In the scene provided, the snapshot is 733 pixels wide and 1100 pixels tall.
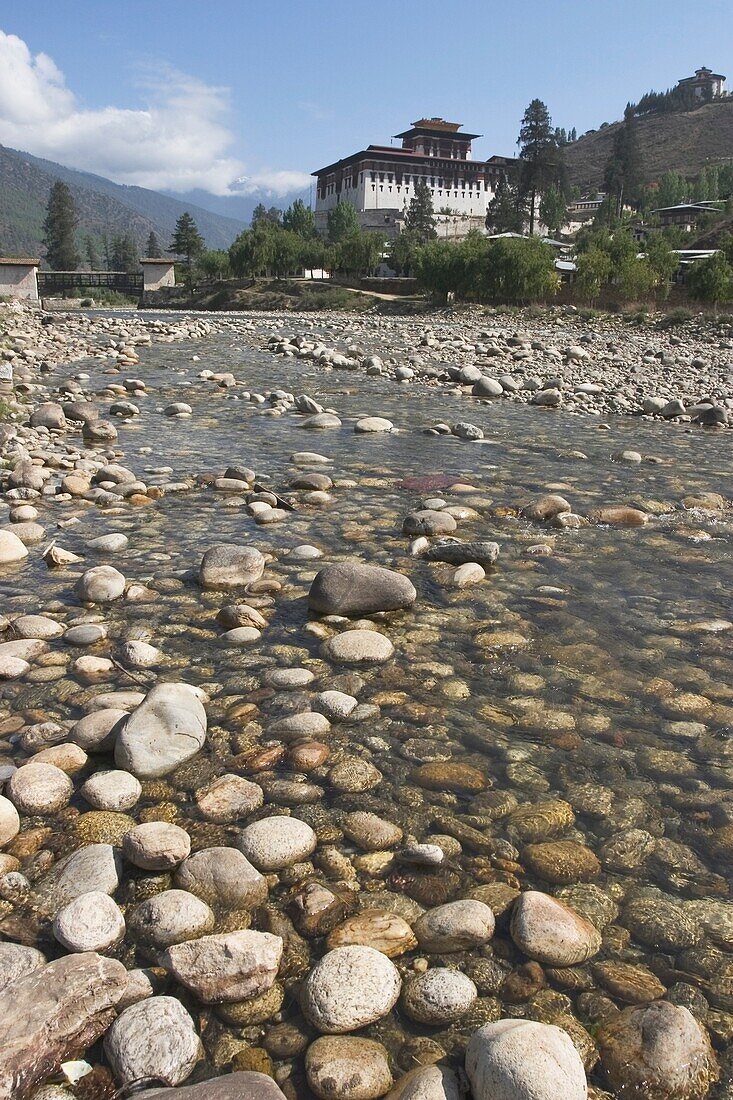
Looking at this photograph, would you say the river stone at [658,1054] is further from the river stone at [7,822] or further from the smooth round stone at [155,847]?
the river stone at [7,822]

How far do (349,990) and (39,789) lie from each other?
5.11 ft

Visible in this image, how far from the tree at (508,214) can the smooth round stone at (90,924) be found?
98024mm

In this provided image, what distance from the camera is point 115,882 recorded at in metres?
2.73

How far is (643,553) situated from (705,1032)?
4.68 m

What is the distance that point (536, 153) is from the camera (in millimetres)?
91125

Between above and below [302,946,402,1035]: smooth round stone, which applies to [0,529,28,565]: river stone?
above

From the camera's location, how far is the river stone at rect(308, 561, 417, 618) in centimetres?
509

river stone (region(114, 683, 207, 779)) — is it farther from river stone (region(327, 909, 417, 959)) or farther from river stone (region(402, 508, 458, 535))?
river stone (region(402, 508, 458, 535))

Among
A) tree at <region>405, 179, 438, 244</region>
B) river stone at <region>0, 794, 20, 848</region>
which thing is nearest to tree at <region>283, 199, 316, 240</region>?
tree at <region>405, 179, 438, 244</region>

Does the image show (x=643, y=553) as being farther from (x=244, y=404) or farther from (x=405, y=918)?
(x=244, y=404)

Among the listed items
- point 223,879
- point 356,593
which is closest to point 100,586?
point 356,593

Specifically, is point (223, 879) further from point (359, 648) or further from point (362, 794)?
point (359, 648)

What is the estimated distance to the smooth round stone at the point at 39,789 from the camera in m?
3.11

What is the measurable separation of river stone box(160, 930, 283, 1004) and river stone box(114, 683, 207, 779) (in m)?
1.06
